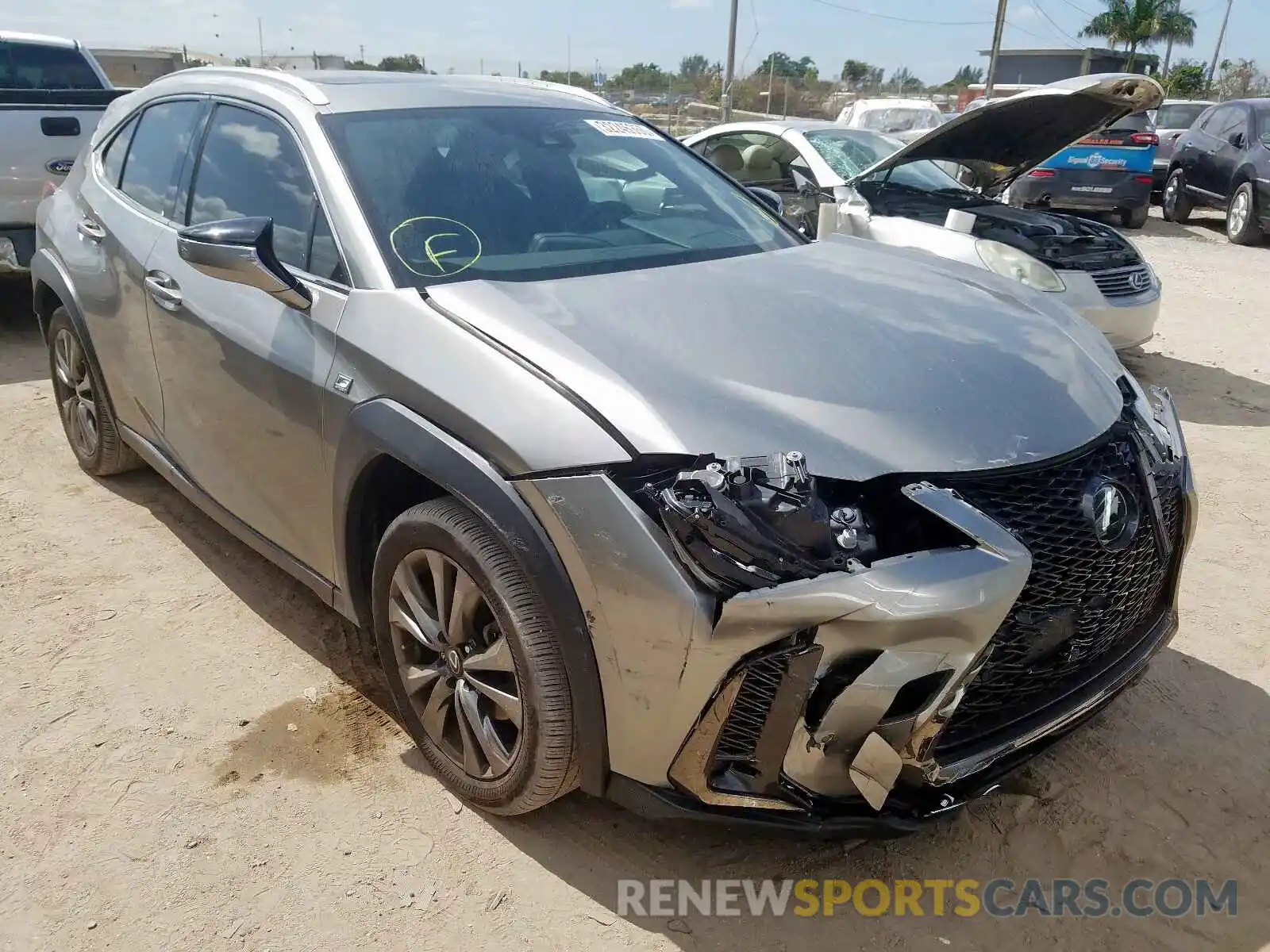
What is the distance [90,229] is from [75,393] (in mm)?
877

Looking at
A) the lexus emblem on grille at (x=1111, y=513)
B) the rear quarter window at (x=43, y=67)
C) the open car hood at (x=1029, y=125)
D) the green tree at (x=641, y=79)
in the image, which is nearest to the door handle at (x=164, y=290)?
the lexus emblem on grille at (x=1111, y=513)

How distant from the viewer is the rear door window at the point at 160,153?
3.50 meters

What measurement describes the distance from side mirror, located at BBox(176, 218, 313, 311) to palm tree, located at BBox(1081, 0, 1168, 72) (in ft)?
162

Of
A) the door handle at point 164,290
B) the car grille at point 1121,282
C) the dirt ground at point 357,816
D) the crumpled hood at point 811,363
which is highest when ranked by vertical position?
the crumpled hood at point 811,363

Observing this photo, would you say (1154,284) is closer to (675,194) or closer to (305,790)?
(675,194)

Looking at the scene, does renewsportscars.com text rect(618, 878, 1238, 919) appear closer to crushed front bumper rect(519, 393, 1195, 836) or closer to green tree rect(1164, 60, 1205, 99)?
crushed front bumper rect(519, 393, 1195, 836)

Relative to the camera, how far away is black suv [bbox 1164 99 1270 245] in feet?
39.5

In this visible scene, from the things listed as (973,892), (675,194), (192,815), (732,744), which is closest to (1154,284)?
(675,194)

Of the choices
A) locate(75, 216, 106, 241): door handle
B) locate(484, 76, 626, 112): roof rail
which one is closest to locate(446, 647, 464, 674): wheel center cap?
locate(484, 76, 626, 112): roof rail

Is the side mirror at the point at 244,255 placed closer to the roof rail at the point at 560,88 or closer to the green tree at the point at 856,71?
the roof rail at the point at 560,88

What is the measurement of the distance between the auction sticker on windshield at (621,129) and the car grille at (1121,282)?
3.61 meters

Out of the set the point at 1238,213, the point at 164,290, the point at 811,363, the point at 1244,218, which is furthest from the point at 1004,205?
the point at 1238,213

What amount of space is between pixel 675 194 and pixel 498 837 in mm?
2130

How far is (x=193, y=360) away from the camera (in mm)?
3135
